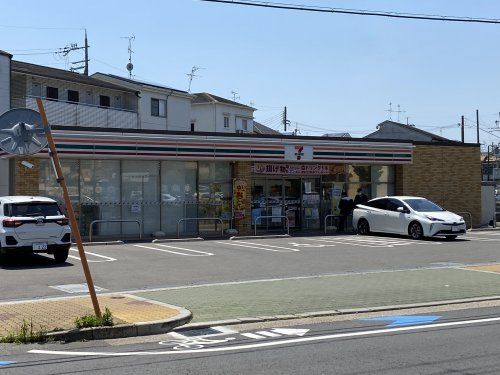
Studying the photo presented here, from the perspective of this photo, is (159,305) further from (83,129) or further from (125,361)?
(83,129)

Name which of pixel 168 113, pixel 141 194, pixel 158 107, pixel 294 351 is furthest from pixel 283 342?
pixel 168 113

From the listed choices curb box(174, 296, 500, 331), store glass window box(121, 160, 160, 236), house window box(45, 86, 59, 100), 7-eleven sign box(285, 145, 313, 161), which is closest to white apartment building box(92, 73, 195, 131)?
house window box(45, 86, 59, 100)

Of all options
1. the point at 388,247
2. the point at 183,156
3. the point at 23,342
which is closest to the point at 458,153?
the point at 388,247

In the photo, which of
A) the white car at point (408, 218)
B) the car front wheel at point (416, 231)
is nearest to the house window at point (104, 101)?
the white car at point (408, 218)

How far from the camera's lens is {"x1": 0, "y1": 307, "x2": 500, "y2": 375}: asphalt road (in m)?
6.71

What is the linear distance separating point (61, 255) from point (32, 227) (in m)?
1.14

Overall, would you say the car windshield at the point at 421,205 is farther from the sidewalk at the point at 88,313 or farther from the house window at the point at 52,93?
the house window at the point at 52,93

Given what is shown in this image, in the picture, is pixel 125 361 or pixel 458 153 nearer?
pixel 125 361

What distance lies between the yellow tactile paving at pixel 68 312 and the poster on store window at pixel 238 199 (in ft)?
48.7

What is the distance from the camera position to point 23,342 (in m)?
8.02

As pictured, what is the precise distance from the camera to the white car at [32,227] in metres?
15.5

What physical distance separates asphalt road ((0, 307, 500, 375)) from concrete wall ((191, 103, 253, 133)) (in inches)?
1800

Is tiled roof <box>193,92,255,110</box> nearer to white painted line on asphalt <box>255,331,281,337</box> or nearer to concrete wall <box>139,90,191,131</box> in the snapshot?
concrete wall <box>139,90,191,131</box>

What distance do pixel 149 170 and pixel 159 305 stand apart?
1489 centimetres
